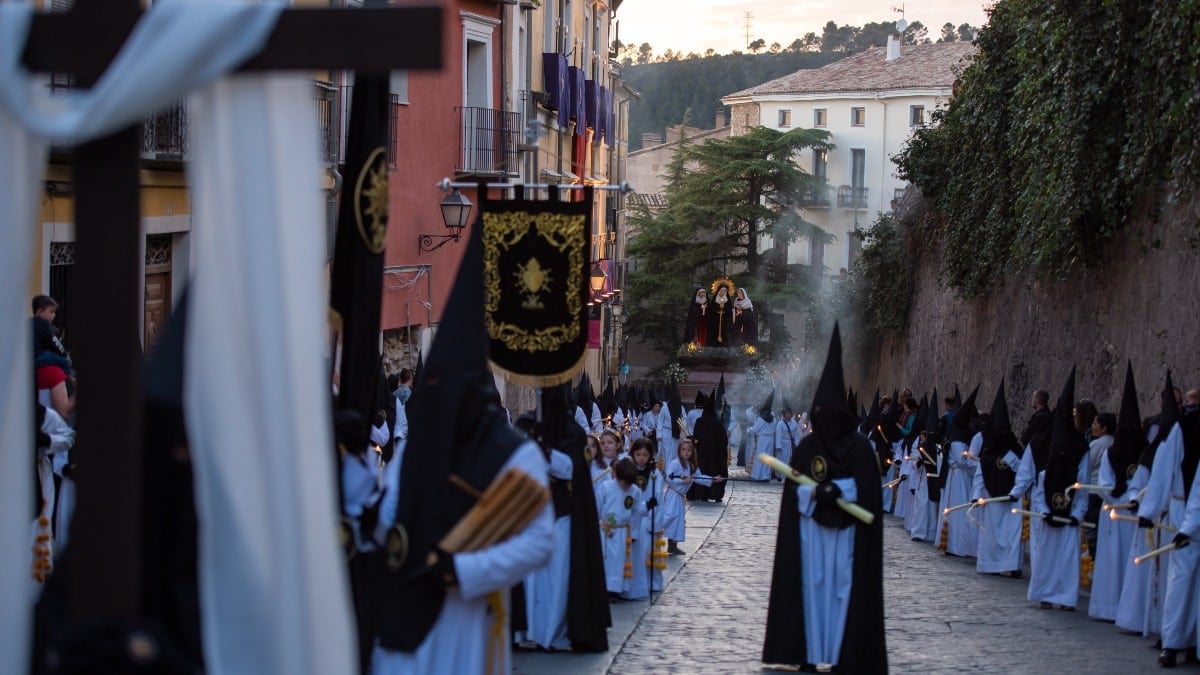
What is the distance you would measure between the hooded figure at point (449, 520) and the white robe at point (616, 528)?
313 inches

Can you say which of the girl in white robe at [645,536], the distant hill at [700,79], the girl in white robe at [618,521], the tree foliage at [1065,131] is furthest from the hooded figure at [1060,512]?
the distant hill at [700,79]

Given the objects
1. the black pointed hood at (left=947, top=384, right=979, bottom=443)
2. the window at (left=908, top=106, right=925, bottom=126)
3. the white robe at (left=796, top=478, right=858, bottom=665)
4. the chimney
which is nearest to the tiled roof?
the chimney

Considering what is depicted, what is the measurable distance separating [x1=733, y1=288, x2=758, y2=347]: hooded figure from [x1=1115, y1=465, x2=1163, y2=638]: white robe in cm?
4250

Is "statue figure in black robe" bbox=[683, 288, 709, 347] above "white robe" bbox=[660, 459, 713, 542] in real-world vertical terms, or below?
above

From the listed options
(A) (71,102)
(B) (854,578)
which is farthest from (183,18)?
(B) (854,578)

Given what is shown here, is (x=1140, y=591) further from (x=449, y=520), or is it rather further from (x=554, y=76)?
(x=554, y=76)

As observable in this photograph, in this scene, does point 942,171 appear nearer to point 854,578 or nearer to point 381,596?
point 854,578

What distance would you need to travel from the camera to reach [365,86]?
666 centimetres

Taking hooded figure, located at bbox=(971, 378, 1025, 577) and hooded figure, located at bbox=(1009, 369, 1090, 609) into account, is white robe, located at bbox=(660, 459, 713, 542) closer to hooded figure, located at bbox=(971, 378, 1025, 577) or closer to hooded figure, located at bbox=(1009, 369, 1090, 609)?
hooded figure, located at bbox=(971, 378, 1025, 577)

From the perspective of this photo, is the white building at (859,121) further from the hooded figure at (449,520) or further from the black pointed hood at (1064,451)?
the hooded figure at (449,520)

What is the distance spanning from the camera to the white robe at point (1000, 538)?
1806 centimetres

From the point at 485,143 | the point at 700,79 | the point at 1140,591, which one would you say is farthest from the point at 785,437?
the point at 700,79

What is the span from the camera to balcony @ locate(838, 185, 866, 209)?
70.9 meters

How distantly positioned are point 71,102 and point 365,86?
2630 mm
